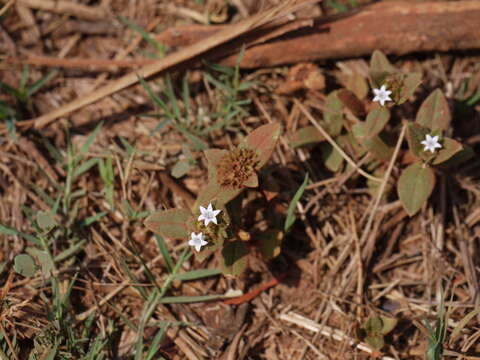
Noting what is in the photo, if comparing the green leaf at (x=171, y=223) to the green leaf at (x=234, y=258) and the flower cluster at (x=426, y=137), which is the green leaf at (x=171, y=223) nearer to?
the green leaf at (x=234, y=258)

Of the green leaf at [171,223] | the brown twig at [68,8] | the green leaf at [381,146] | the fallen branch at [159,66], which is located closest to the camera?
the green leaf at [171,223]

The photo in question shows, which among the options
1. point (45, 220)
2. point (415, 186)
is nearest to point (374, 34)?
point (415, 186)

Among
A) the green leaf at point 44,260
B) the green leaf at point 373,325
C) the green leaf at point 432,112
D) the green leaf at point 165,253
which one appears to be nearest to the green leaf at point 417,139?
the green leaf at point 432,112

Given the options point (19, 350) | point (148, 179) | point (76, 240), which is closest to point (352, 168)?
point (148, 179)

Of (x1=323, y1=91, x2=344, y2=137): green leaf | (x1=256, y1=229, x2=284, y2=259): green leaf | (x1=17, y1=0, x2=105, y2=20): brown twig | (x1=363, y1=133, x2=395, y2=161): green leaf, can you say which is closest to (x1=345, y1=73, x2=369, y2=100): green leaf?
(x1=323, y1=91, x2=344, y2=137): green leaf

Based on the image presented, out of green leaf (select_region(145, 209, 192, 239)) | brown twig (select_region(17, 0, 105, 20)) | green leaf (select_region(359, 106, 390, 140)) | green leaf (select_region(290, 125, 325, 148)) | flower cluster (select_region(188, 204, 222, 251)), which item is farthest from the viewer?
brown twig (select_region(17, 0, 105, 20))

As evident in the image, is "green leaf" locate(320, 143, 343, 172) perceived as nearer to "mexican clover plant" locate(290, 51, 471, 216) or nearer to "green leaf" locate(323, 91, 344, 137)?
"mexican clover plant" locate(290, 51, 471, 216)
